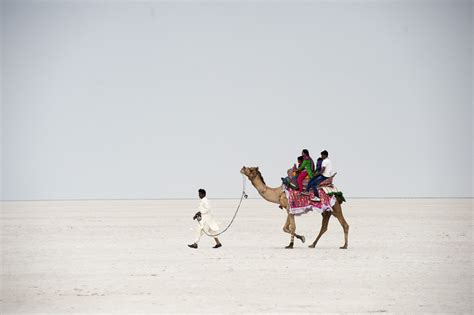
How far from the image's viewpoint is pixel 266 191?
23.1 metres

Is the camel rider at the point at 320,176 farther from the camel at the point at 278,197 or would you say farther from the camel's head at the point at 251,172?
the camel's head at the point at 251,172

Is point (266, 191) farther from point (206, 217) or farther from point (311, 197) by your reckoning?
point (206, 217)

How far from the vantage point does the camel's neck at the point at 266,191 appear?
22969 mm

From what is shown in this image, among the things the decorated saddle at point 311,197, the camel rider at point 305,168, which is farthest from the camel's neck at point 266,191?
the camel rider at point 305,168

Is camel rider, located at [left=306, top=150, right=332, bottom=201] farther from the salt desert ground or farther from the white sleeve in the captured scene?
the white sleeve

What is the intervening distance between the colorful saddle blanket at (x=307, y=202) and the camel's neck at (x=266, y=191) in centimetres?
95

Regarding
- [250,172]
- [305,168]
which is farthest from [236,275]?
[250,172]

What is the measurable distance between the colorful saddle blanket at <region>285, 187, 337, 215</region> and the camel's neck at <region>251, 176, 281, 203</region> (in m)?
0.95

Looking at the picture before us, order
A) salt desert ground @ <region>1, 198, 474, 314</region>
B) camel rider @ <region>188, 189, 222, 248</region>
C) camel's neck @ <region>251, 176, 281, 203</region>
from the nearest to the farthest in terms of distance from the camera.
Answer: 1. salt desert ground @ <region>1, 198, 474, 314</region>
2. camel rider @ <region>188, 189, 222, 248</region>
3. camel's neck @ <region>251, 176, 281, 203</region>

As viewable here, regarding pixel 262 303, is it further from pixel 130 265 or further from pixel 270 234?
pixel 270 234

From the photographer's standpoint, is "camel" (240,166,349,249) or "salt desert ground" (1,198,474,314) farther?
"camel" (240,166,349,249)

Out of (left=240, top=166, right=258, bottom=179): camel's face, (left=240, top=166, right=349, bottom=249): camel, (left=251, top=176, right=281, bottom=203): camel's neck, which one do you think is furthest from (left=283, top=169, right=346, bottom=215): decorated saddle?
(left=240, top=166, right=258, bottom=179): camel's face

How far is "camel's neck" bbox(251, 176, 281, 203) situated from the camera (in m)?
23.0

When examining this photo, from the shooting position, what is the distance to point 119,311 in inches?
531
